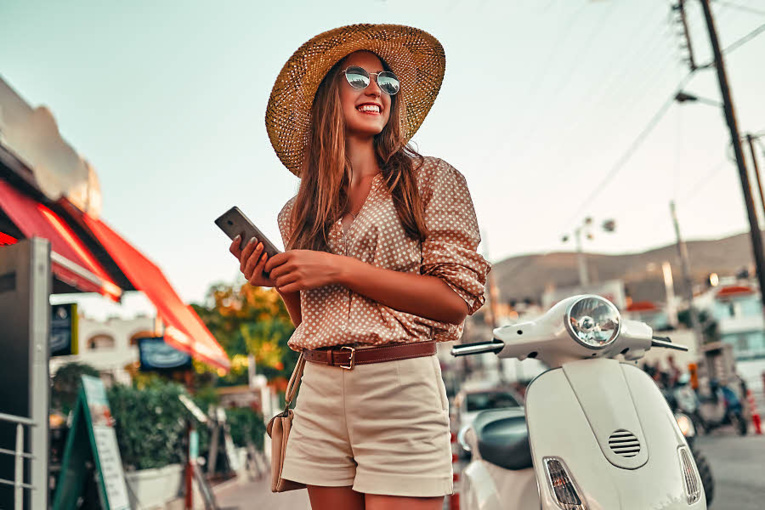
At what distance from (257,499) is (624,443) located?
7281 millimetres

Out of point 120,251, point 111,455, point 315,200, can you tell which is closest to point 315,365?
point 315,200

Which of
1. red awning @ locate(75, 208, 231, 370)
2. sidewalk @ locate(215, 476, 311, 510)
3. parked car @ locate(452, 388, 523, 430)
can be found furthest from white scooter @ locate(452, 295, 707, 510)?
parked car @ locate(452, 388, 523, 430)

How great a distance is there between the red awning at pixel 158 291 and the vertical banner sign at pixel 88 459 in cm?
106

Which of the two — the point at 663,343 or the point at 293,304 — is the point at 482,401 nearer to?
the point at 663,343

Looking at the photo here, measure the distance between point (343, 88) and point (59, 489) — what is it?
4056 millimetres

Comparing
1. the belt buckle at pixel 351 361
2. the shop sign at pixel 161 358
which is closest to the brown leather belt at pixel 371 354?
the belt buckle at pixel 351 361

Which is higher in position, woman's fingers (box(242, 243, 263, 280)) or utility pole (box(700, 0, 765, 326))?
utility pole (box(700, 0, 765, 326))

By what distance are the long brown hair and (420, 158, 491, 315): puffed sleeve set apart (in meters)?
0.03

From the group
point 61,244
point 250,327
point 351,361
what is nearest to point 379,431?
point 351,361

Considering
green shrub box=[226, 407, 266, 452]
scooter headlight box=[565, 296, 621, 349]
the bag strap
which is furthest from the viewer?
green shrub box=[226, 407, 266, 452]

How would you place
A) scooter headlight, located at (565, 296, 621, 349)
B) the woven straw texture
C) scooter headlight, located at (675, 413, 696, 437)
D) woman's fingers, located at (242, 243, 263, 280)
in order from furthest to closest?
scooter headlight, located at (675, 413, 696, 437), scooter headlight, located at (565, 296, 621, 349), the woven straw texture, woman's fingers, located at (242, 243, 263, 280)

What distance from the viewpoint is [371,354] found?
1.63 m

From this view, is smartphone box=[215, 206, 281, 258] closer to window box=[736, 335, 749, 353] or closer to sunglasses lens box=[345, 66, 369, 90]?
sunglasses lens box=[345, 66, 369, 90]

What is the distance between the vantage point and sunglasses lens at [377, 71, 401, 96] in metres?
1.96
